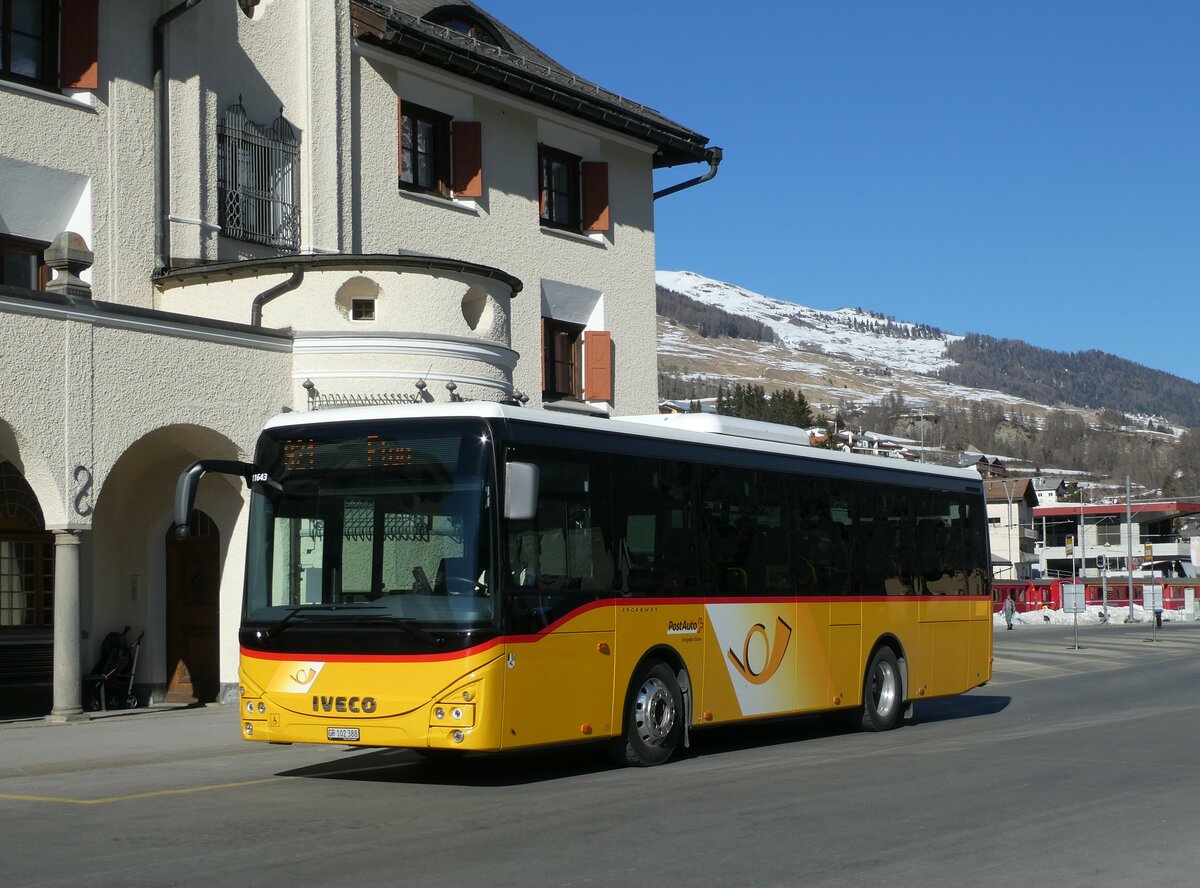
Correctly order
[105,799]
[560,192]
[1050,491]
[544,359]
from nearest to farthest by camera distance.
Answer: [105,799], [544,359], [560,192], [1050,491]

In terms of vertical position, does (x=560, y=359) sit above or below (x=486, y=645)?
above

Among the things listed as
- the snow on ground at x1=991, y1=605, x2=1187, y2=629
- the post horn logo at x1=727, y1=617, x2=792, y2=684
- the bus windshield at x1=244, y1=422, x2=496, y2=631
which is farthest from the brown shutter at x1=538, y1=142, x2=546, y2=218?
the snow on ground at x1=991, y1=605, x2=1187, y2=629

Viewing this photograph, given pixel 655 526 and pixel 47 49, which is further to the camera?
pixel 47 49

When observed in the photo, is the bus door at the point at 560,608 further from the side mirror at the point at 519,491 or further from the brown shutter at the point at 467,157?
the brown shutter at the point at 467,157

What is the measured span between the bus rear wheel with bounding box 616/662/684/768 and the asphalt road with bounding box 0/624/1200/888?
23 centimetres

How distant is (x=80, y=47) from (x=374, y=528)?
11489mm

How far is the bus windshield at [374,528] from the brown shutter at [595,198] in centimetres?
1758

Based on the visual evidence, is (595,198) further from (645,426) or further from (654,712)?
(654,712)

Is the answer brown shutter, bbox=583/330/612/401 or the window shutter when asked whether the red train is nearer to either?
brown shutter, bbox=583/330/612/401

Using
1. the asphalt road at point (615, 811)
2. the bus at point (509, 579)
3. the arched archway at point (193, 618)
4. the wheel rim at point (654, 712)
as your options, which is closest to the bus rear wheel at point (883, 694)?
the asphalt road at point (615, 811)

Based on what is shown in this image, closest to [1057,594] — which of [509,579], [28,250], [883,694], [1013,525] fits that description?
[1013,525]

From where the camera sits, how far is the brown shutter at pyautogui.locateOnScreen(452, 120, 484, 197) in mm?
26094

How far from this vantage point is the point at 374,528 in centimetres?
1152

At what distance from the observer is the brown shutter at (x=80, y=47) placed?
20.0 meters
